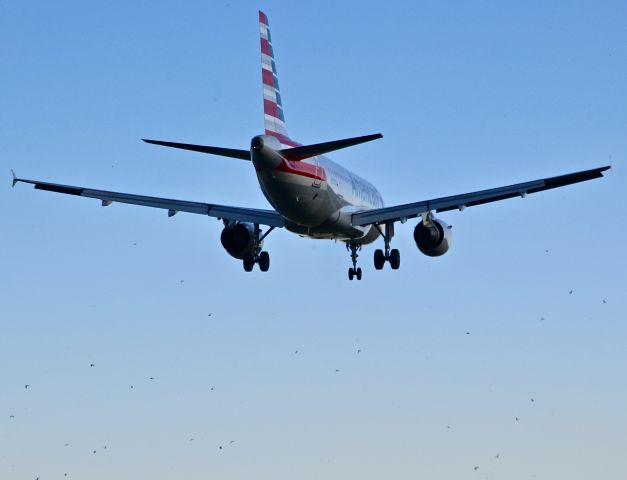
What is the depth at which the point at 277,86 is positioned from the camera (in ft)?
196

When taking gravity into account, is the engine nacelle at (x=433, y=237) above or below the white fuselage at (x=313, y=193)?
below

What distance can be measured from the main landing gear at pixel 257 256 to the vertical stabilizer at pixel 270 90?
4708mm

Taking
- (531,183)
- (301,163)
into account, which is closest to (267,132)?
(301,163)

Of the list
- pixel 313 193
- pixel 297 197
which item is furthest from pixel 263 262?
pixel 297 197

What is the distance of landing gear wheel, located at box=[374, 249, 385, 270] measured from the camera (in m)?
61.1

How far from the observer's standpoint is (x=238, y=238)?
58.8m

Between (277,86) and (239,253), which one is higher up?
(277,86)

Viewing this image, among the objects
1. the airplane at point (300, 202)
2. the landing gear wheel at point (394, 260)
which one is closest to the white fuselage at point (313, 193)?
the airplane at point (300, 202)

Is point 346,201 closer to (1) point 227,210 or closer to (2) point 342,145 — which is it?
(1) point 227,210

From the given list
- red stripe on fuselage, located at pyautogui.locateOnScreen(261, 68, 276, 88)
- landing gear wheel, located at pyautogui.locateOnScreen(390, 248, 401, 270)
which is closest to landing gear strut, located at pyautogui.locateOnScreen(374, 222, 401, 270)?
landing gear wheel, located at pyautogui.locateOnScreen(390, 248, 401, 270)

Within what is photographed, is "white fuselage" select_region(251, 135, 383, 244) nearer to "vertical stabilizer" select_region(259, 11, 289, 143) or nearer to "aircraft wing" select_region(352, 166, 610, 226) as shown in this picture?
"aircraft wing" select_region(352, 166, 610, 226)

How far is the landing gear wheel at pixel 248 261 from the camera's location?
58844 millimetres

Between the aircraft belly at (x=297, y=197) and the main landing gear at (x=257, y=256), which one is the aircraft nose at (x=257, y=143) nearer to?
the aircraft belly at (x=297, y=197)

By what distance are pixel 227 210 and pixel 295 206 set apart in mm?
5213
